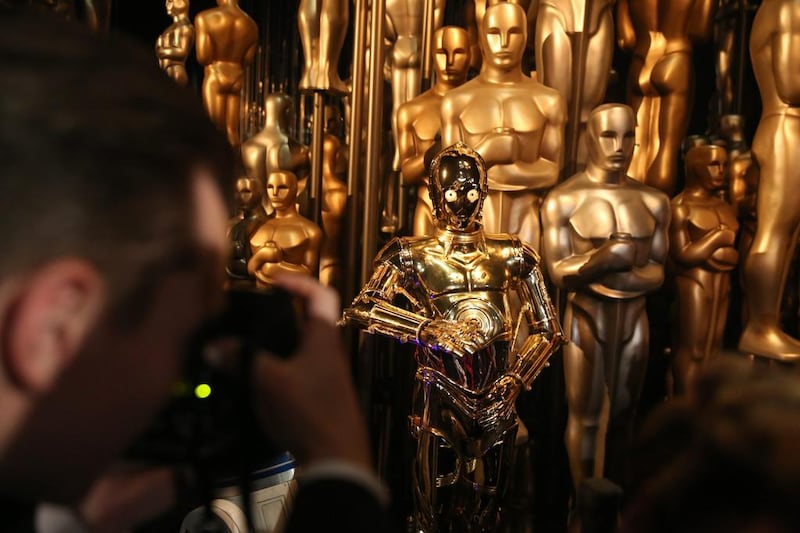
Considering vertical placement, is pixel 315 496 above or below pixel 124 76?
below

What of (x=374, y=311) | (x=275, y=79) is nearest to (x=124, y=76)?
(x=374, y=311)

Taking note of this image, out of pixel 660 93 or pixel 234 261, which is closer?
pixel 234 261

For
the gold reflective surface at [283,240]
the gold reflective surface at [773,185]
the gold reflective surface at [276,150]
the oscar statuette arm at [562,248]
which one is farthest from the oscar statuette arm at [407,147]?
the gold reflective surface at [773,185]

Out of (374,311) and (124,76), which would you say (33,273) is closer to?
(124,76)

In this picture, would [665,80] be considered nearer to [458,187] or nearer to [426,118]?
[426,118]

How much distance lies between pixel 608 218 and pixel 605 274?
0.18 meters

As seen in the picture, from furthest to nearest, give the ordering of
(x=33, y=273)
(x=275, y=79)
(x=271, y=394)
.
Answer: (x=275, y=79) → (x=271, y=394) → (x=33, y=273)

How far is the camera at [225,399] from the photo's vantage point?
490 millimetres

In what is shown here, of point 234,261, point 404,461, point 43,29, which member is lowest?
point 404,461

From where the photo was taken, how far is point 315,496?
0.50m

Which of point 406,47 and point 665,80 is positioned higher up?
point 406,47

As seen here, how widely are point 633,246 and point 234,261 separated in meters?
1.49

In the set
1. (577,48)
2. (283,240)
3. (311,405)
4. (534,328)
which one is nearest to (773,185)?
(577,48)

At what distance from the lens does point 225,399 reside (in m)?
0.52
